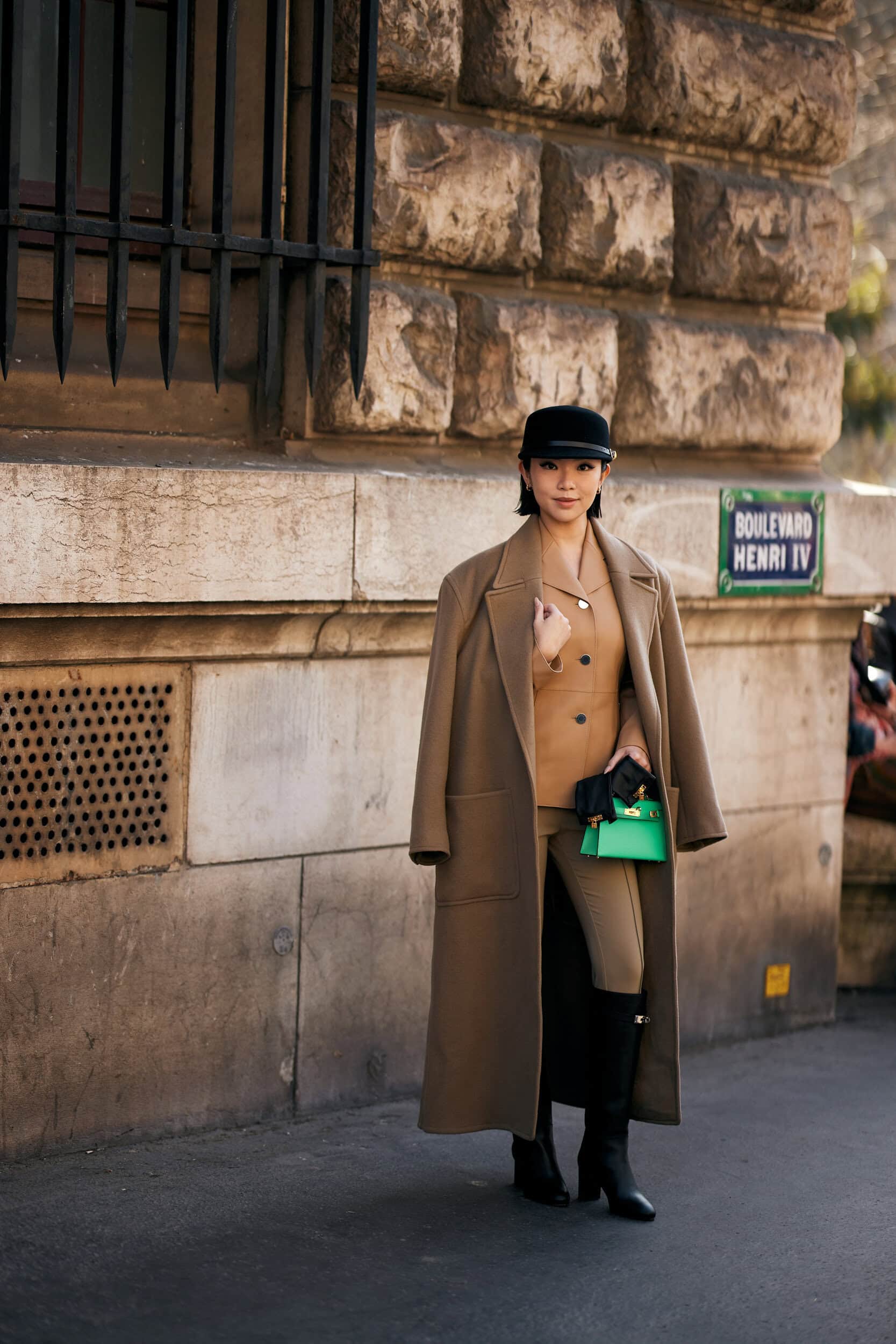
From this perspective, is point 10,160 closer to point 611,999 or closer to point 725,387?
point 611,999

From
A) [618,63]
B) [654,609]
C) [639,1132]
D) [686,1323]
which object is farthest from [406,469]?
[686,1323]

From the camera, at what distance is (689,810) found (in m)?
4.40

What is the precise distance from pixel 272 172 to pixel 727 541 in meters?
1.96

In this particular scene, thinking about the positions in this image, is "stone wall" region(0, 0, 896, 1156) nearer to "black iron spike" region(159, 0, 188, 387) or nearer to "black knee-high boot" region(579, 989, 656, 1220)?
"black iron spike" region(159, 0, 188, 387)

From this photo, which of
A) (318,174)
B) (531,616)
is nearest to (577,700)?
(531,616)

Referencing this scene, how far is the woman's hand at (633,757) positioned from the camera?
4230 mm

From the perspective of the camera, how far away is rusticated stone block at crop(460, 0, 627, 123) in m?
5.32

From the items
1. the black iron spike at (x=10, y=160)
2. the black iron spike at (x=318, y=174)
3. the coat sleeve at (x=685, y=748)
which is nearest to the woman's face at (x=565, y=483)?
the coat sleeve at (x=685, y=748)

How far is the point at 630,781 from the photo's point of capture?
4.21 m

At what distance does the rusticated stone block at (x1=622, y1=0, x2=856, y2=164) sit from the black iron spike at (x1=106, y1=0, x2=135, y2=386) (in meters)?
1.85

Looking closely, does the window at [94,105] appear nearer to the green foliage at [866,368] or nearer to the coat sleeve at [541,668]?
the coat sleeve at [541,668]

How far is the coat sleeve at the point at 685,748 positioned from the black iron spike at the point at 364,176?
1.15m

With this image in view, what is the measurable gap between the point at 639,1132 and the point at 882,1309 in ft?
4.19

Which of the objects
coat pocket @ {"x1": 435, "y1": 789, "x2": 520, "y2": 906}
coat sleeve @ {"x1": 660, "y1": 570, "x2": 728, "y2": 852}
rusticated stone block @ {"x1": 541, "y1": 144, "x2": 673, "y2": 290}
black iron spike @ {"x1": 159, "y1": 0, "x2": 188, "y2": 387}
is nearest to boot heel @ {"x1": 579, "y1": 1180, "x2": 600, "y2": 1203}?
coat pocket @ {"x1": 435, "y1": 789, "x2": 520, "y2": 906}
